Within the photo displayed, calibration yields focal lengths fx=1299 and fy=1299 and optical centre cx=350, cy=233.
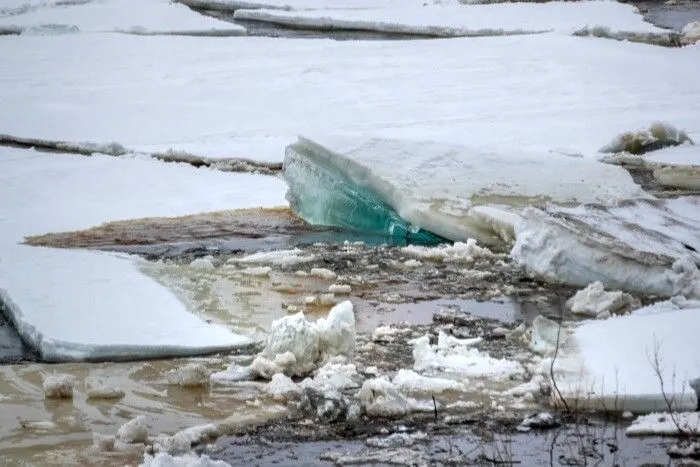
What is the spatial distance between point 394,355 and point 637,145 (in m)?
5.09

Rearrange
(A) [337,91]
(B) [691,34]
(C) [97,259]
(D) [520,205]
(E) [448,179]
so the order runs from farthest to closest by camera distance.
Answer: (B) [691,34] → (A) [337,91] → (E) [448,179] → (D) [520,205] → (C) [97,259]

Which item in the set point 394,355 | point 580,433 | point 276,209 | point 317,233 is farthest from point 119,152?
point 580,433

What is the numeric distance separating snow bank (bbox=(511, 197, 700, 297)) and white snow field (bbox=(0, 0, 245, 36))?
36.9 ft

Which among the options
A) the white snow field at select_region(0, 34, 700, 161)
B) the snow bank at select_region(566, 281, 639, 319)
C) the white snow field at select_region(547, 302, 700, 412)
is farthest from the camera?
the white snow field at select_region(0, 34, 700, 161)

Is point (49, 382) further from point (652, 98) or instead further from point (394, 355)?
point (652, 98)

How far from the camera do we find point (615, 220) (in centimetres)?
693

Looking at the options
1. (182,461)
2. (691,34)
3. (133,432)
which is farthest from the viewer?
(691,34)

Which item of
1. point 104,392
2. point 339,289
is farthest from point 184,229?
point 104,392

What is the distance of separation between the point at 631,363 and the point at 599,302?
127cm

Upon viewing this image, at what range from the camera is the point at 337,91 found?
43.1ft

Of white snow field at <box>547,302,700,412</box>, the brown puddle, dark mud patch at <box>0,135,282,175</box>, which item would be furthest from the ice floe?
white snow field at <box>547,302,700,412</box>

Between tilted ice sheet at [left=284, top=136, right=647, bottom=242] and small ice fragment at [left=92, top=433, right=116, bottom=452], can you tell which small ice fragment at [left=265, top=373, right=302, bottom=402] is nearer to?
small ice fragment at [left=92, top=433, right=116, bottom=452]

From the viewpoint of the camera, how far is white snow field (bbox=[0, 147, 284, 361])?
5.71m

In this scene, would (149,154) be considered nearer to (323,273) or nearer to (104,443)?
(323,273)
